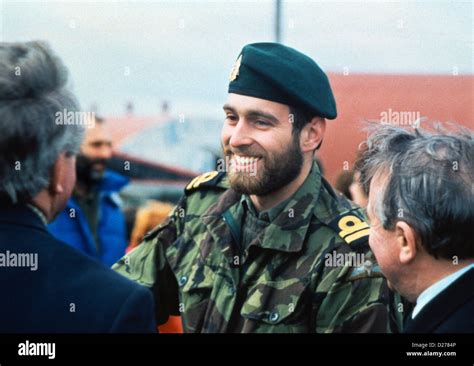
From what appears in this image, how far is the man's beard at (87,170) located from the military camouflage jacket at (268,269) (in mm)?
1202

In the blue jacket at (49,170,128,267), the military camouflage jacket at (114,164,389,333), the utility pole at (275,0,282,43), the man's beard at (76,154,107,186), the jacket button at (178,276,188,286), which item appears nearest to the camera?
the military camouflage jacket at (114,164,389,333)

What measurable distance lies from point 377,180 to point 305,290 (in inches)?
11.9

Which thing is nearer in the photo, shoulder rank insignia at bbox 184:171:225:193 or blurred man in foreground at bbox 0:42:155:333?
blurred man in foreground at bbox 0:42:155:333

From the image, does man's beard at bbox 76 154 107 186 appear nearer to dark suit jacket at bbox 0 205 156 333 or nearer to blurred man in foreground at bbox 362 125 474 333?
blurred man in foreground at bbox 362 125 474 333

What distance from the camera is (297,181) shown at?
2.09 metres

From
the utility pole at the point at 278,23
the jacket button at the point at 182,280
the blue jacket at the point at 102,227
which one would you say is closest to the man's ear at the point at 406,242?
the jacket button at the point at 182,280

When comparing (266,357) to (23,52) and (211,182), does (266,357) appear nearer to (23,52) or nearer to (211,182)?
(211,182)

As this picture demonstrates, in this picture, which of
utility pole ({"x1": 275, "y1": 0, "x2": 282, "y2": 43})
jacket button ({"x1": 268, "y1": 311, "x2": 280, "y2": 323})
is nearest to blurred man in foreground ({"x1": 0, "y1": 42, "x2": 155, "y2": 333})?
jacket button ({"x1": 268, "y1": 311, "x2": 280, "y2": 323})

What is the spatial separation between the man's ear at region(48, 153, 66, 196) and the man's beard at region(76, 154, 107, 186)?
1.79 m

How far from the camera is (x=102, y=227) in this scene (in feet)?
10.9

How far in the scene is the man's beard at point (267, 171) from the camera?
6.65ft

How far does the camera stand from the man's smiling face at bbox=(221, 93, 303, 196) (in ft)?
6.67

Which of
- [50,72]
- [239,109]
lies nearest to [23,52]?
[50,72]

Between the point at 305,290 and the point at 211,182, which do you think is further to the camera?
the point at 211,182
